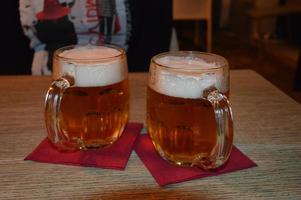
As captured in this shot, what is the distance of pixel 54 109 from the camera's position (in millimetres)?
520

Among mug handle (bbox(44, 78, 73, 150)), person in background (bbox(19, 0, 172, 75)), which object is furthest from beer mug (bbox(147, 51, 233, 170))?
person in background (bbox(19, 0, 172, 75))

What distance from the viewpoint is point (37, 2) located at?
4.30 ft

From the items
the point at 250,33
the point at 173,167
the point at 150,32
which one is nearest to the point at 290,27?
the point at 250,33

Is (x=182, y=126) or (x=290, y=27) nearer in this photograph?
(x=182, y=126)

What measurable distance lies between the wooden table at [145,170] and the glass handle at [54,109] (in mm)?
46

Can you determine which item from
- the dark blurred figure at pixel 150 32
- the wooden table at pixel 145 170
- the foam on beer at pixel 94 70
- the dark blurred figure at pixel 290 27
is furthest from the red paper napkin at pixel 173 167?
the dark blurred figure at pixel 290 27

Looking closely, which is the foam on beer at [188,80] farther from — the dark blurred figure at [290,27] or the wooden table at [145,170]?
the dark blurred figure at [290,27]

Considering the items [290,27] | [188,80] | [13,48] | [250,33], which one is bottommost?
[250,33]

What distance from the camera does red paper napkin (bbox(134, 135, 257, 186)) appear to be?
517 mm

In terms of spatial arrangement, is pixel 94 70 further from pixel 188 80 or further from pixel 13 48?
pixel 13 48

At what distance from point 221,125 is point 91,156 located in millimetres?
194

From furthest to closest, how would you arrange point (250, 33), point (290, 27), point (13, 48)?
point (250, 33) → point (290, 27) → point (13, 48)

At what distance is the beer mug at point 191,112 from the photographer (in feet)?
1.62

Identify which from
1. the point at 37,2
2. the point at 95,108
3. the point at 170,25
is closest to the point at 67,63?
the point at 95,108
